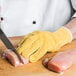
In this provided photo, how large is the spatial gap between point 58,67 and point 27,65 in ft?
0.47

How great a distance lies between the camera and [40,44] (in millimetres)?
1261

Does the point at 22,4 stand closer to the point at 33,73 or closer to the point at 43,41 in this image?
the point at 43,41

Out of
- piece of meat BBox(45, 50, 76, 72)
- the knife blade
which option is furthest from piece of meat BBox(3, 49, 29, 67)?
piece of meat BBox(45, 50, 76, 72)

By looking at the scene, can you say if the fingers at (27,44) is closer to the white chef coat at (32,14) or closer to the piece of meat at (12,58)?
the piece of meat at (12,58)

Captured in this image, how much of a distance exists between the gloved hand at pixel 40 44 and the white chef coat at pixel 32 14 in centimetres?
22

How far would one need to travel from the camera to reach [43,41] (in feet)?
4.21

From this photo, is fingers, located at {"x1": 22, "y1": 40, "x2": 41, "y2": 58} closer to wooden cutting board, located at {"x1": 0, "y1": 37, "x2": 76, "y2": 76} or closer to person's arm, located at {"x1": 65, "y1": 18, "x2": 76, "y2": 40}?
wooden cutting board, located at {"x1": 0, "y1": 37, "x2": 76, "y2": 76}

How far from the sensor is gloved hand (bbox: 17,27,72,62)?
4.03ft

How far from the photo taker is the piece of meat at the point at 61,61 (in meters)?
1.15

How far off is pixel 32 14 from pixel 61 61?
45 cm

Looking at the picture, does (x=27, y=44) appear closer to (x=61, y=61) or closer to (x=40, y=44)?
(x=40, y=44)

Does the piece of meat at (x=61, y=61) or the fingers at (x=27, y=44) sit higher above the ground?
the fingers at (x=27, y=44)

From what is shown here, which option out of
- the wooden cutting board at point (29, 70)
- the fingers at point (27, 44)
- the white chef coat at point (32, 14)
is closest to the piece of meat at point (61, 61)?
the wooden cutting board at point (29, 70)

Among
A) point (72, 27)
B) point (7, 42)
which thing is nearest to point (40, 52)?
point (7, 42)
